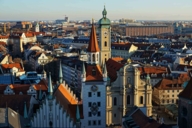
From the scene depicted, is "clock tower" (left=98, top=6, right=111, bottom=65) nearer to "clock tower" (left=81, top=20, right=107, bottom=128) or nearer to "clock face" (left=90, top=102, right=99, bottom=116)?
"clock tower" (left=81, top=20, right=107, bottom=128)

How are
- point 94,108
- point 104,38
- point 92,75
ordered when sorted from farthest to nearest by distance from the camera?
point 104,38, point 94,108, point 92,75

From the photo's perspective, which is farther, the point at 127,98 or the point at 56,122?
the point at 127,98

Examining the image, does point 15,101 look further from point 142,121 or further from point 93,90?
point 142,121

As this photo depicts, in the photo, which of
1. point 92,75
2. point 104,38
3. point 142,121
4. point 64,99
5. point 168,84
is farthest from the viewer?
point 104,38

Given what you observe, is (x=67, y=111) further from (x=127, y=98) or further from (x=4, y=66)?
(x=4, y=66)

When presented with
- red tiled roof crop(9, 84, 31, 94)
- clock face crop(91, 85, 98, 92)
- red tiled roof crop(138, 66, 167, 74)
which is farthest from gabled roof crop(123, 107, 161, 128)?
red tiled roof crop(138, 66, 167, 74)

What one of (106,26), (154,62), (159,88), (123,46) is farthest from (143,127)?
(123,46)

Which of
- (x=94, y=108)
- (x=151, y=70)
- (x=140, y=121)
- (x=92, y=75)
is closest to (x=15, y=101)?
(x=94, y=108)

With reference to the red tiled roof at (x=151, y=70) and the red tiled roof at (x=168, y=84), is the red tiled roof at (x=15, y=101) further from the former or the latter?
the red tiled roof at (x=151, y=70)
